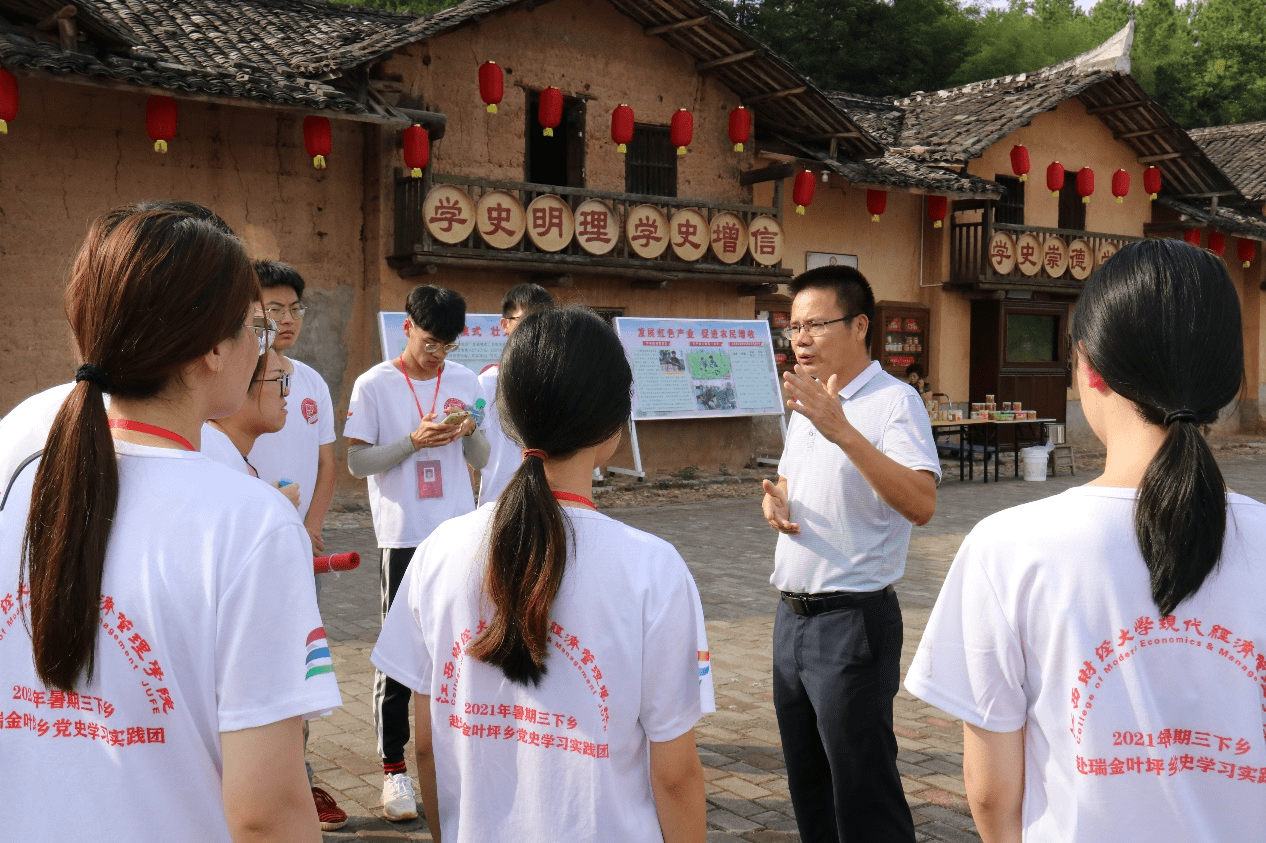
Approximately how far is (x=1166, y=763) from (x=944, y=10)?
3243 cm

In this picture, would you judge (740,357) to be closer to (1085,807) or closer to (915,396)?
(915,396)

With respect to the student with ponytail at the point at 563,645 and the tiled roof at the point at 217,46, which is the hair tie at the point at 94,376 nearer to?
the student with ponytail at the point at 563,645

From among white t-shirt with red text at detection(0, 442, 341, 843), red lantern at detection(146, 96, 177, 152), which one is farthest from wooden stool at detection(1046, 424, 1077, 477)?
white t-shirt with red text at detection(0, 442, 341, 843)

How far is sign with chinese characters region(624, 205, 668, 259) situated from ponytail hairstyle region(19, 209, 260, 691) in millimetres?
12250

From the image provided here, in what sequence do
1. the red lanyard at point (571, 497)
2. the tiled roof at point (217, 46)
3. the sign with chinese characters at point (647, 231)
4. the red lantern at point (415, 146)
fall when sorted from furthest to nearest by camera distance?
the sign with chinese characters at point (647, 231) < the red lantern at point (415, 146) < the tiled roof at point (217, 46) < the red lanyard at point (571, 497)

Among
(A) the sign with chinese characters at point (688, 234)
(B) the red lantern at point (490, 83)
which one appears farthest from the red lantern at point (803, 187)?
(B) the red lantern at point (490, 83)

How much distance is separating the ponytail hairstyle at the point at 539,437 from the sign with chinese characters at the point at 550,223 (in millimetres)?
11079

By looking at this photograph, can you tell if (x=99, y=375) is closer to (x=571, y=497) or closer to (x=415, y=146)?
(x=571, y=497)

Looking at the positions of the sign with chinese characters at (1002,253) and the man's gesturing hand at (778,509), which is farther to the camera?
the sign with chinese characters at (1002,253)

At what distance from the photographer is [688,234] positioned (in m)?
14.1

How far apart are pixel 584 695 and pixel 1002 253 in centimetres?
1727

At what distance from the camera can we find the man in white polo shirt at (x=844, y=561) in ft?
9.73

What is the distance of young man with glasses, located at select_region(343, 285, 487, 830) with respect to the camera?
425 cm

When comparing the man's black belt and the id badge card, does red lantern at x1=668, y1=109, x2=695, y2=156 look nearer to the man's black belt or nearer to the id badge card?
the id badge card
